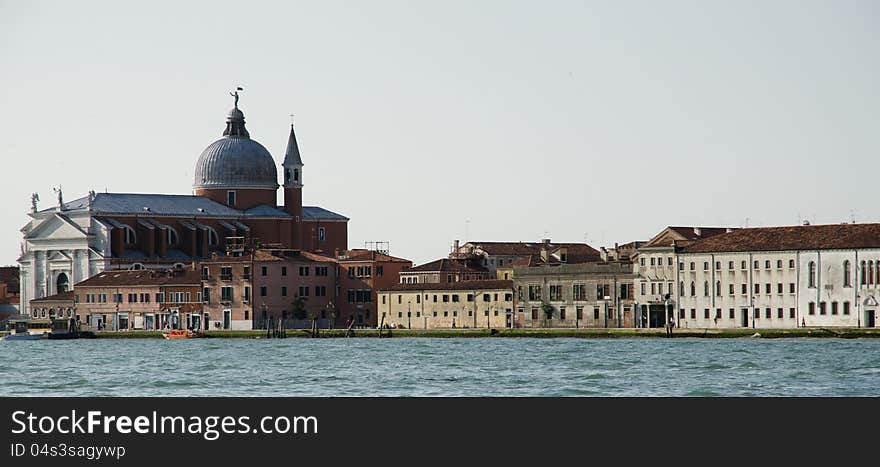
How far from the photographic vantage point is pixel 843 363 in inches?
1914

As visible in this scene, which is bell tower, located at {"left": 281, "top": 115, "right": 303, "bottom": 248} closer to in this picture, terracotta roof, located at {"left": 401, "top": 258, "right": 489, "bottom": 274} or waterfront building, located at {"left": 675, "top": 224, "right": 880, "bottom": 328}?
terracotta roof, located at {"left": 401, "top": 258, "right": 489, "bottom": 274}

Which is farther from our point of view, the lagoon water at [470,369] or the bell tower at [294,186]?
the bell tower at [294,186]

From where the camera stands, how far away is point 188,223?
4112 inches

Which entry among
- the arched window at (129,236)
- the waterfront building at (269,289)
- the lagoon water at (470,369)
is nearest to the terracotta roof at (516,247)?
the waterfront building at (269,289)

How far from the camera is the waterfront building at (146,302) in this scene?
302ft

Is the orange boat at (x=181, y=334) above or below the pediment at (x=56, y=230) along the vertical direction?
below

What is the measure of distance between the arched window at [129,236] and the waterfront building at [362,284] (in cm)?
1416

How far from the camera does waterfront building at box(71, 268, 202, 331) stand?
302 ft

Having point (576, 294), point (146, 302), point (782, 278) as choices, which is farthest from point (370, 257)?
point (782, 278)

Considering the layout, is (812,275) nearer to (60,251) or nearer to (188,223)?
(188,223)

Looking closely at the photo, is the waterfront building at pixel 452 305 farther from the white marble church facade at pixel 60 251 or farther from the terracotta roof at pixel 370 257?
the white marble church facade at pixel 60 251

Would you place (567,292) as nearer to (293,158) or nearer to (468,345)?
(468,345)

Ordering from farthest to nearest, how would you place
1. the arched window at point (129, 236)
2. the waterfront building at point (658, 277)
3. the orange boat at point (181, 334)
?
the arched window at point (129, 236) → the orange boat at point (181, 334) → the waterfront building at point (658, 277)
